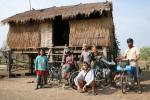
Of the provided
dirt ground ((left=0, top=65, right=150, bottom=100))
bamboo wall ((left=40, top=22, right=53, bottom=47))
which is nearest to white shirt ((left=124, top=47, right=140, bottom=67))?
dirt ground ((left=0, top=65, right=150, bottom=100))

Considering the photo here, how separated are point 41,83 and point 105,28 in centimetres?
480

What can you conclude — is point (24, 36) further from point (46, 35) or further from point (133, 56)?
point (133, 56)

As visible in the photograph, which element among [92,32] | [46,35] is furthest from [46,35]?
[92,32]

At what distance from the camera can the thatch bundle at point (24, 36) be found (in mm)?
19375

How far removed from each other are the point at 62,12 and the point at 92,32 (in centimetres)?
204

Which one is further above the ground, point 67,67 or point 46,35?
point 46,35

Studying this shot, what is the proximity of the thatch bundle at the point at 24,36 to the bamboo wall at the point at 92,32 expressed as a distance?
7.78ft

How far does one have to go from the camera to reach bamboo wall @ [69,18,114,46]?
17203 millimetres

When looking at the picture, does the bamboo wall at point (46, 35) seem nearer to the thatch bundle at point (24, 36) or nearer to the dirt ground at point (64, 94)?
the thatch bundle at point (24, 36)

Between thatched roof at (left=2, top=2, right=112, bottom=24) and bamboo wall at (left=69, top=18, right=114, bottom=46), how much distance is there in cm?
59

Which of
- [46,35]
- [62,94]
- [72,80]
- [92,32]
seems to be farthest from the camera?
[46,35]

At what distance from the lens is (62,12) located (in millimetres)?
18312

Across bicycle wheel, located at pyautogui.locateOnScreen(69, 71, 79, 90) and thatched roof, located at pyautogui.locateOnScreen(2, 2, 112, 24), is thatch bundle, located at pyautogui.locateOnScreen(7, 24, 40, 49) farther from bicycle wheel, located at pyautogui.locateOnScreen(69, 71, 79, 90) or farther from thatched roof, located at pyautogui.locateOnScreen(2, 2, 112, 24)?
bicycle wheel, located at pyautogui.locateOnScreen(69, 71, 79, 90)

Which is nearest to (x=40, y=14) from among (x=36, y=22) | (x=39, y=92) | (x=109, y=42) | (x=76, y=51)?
(x=36, y=22)
